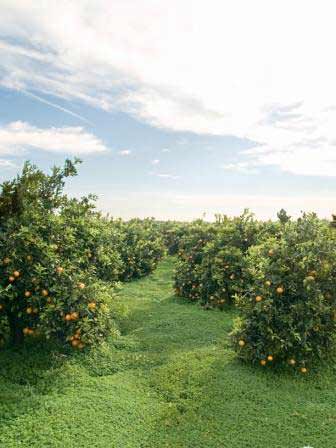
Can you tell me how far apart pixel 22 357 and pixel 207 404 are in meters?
3.04

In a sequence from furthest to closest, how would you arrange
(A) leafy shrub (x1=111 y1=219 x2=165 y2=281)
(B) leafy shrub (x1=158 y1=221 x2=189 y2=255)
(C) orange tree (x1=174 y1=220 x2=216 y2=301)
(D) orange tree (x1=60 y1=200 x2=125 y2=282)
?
(B) leafy shrub (x1=158 y1=221 x2=189 y2=255) → (A) leafy shrub (x1=111 y1=219 x2=165 y2=281) → (C) orange tree (x1=174 y1=220 x2=216 y2=301) → (D) orange tree (x1=60 y1=200 x2=125 y2=282)

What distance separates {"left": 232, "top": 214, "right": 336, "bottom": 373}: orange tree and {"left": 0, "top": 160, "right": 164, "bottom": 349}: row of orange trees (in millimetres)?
2407

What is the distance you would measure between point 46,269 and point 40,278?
164 millimetres

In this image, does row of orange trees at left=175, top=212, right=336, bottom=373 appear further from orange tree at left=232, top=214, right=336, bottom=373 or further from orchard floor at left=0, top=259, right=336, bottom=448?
orchard floor at left=0, top=259, right=336, bottom=448

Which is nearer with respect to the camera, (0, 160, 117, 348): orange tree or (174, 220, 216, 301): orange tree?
(0, 160, 117, 348): orange tree

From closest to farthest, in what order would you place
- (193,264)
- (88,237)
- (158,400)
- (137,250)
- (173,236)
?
(158,400)
(88,237)
(193,264)
(137,250)
(173,236)

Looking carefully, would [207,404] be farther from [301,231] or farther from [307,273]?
[301,231]

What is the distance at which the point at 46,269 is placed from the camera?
6609 millimetres

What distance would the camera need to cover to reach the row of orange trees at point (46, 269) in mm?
6531

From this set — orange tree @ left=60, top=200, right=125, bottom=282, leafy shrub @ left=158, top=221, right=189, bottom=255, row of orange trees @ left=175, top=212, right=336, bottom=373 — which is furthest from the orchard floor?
leafy shrub @ left=158, top=221, right=189, bottom=255

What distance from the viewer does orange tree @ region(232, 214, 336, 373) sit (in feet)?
21.6

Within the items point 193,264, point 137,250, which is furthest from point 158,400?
point 137,250

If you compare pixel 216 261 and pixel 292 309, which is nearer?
pixel 292 309

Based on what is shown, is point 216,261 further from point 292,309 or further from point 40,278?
point 40,278
